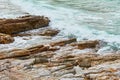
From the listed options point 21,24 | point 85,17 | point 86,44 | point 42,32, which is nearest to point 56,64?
point 86,44

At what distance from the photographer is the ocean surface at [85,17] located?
14969 millimetres

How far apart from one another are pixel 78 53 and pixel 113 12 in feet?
33.2

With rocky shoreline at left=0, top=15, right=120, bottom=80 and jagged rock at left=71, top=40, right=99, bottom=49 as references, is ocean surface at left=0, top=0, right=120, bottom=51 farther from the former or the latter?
rocky shoreline at left=0, top=15, right=120, bottom=80

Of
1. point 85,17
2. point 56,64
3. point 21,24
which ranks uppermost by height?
point 21,24

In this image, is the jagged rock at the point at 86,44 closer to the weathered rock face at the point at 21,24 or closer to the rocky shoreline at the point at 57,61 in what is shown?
the rocky shoreline at the point at 57,61

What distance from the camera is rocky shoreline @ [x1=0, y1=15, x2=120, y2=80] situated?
9.68m

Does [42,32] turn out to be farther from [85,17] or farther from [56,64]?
[85,17]

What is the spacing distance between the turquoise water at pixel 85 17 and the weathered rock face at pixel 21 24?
0.70 meters

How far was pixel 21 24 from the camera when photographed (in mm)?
15703

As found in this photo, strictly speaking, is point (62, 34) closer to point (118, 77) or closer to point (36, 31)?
point (36, 31)

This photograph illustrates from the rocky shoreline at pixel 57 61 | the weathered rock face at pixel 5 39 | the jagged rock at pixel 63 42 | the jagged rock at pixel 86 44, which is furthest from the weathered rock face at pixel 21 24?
the jagged rock at pixel 86 44

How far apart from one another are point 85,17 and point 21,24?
5.29m

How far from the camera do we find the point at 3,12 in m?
20.3

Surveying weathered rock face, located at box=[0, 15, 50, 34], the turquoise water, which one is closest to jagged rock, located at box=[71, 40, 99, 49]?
the turquoise water
